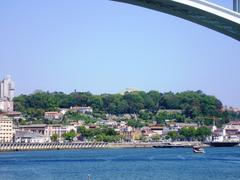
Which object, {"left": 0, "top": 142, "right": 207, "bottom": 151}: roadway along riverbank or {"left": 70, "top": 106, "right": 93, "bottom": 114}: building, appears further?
{"left": 70, "top": 106, "right": 93, "bottom": 114}: building

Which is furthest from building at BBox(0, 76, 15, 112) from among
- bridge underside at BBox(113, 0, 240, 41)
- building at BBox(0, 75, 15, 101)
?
bridge underside at BBox(113, 0, 240, 41)

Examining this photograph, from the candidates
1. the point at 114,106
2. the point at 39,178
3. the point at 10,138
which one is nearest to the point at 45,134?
the point at 10,138

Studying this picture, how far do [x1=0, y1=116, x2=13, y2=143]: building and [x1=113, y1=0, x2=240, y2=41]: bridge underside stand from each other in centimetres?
8297

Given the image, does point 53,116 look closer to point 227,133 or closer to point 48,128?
point 48,128

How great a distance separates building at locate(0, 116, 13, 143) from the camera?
9550 cm

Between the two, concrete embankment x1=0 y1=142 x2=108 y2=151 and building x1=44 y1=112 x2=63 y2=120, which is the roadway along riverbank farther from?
building x1=44 y1=112 x2=63 y2=120

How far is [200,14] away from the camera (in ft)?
40.8

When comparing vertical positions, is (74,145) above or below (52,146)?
above

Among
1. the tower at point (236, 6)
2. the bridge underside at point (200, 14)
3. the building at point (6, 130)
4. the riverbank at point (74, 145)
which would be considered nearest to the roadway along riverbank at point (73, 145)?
the riverbank at point (74, 145)

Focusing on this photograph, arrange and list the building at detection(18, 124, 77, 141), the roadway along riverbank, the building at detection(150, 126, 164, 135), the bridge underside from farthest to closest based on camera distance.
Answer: the building at detection(150, 126, 164, 135), the building at detection(18, 124, 77, 141), the roadway along riverbank, the bridge underside

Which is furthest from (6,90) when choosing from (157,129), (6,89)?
(157,129)

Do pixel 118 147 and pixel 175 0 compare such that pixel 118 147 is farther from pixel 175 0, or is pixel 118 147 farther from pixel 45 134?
pixel 175 0

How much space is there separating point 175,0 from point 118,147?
82367mm

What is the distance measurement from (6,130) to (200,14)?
85764 millimetres
